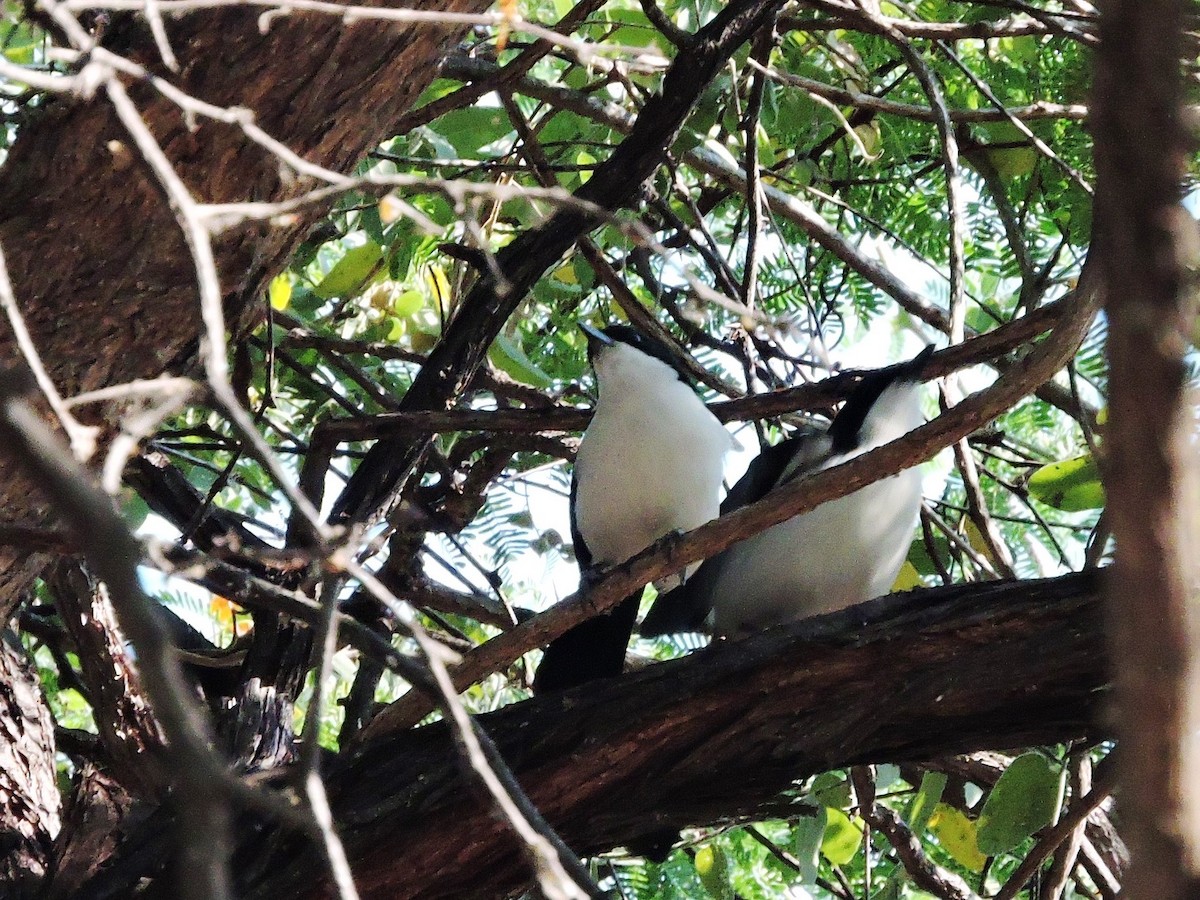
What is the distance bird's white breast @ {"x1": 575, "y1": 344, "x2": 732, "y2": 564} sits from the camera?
12.3 feet

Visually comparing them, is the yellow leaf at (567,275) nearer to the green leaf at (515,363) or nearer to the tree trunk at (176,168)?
the green leaf at (515,363)

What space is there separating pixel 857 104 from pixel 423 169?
3.74 ft

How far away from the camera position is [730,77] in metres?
3.04

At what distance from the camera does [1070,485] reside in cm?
279

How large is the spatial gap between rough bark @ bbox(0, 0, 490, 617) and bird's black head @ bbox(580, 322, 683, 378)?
6.67ft

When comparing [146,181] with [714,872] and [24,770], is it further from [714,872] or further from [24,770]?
[714,872]

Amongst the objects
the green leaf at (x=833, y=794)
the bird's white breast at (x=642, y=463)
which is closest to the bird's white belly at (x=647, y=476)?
the bird's white breast at (x=642, y=463)

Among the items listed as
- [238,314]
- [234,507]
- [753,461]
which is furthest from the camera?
[234,507]

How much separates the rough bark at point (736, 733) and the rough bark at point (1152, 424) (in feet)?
5.36

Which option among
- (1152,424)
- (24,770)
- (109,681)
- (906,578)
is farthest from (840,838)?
(1152,424)

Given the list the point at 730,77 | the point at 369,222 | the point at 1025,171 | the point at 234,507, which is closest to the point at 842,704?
the point at 730,77

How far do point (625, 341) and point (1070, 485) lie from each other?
172cm

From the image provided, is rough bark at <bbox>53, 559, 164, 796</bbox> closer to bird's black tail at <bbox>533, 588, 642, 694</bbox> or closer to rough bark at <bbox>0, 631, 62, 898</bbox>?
rough bark at <bbox>0, 631, 62, 898</bbox>

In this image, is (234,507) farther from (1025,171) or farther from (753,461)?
(1025,171)
